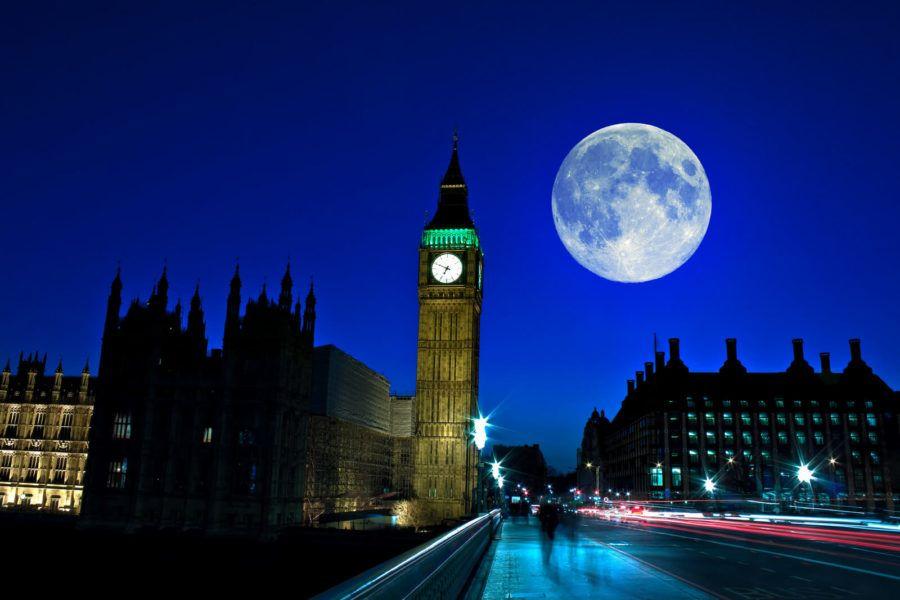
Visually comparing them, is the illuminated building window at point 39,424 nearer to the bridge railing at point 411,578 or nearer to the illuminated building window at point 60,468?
the illuminated building window at point 60,468

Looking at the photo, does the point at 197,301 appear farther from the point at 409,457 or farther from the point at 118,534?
the point at 409,457

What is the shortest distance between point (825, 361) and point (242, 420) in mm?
106410

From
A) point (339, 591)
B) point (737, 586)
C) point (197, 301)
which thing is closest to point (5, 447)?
point (197, 301)

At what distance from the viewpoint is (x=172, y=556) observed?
57.8 meters

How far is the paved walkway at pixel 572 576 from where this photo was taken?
51.9ft

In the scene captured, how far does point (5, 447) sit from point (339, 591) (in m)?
119

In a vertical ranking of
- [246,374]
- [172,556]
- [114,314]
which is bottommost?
[172,556]

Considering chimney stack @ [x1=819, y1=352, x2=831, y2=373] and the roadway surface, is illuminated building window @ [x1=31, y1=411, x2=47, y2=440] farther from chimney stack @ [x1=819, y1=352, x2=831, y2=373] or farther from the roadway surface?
chimney stack @ [x1=819, y1=352, x2=831, y2=373]

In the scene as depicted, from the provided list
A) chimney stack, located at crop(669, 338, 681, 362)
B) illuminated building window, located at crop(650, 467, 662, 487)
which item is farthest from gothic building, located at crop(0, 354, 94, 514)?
chimney stack, located at crop(669, 338, 681, 362)

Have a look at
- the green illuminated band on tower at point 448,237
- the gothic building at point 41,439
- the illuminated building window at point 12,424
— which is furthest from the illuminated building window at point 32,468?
the green illuminated band on tower at point 448,237

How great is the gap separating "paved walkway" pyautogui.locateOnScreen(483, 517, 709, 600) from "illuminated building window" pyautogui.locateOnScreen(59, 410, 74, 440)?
96135mm

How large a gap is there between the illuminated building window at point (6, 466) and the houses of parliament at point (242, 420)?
20 centimetres

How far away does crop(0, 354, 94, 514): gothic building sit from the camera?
Result: 102125mm

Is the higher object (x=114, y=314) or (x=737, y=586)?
(x=114, y=314)
